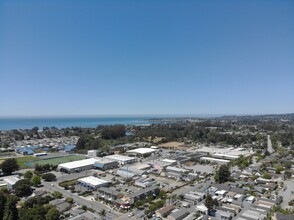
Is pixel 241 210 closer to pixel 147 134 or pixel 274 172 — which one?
pixel 274 172

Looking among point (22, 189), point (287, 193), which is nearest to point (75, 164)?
point (22, 189)

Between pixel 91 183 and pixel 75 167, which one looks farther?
pixel 75 167

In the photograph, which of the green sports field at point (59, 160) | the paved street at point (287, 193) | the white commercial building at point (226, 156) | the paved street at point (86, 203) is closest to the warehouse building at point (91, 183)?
the paved street at point (86, 203)

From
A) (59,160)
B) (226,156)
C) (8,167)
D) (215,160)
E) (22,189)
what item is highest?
(8,167)

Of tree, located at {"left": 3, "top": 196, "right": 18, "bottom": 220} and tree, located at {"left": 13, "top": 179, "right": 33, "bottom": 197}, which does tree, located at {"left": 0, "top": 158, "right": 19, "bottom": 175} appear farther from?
tree, located at {"left": 3, "top": 196, "right": 18, "bottom": 220}

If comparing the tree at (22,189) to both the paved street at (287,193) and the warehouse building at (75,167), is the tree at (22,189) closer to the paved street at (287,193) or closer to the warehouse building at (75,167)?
the warehouse building at (75,167)

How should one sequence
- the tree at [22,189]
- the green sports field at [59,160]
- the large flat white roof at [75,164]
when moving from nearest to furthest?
1. the tree at [22,189]
2. the large flat white roof at [75,164]
3. the green sports field at [59,160]

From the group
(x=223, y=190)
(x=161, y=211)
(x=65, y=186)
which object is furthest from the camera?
(x=65, y=186)

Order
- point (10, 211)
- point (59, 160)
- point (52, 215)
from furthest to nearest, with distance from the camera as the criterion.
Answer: point (59, 160), point (52, 215), point (10, 211)

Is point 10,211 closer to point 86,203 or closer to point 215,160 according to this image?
point 86,203

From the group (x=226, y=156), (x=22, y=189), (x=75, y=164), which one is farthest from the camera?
(x=226, y=156)

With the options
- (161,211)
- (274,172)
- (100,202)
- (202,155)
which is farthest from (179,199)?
(202,155)
